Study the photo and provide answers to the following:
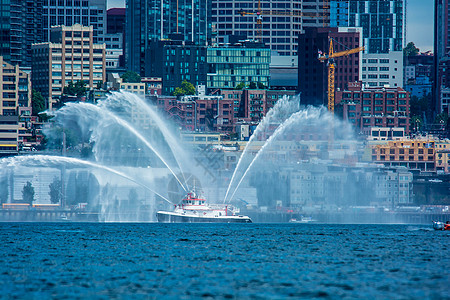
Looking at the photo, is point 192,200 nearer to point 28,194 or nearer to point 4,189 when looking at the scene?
point 28,194

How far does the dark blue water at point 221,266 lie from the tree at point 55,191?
7549 centimetres

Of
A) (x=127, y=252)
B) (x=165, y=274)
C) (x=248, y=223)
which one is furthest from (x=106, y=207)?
(x=165, y=274)

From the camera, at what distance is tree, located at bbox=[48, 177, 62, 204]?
182250mm

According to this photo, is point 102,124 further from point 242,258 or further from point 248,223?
point 242,258

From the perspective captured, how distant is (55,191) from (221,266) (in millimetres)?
115885

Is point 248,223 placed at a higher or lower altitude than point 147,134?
lower

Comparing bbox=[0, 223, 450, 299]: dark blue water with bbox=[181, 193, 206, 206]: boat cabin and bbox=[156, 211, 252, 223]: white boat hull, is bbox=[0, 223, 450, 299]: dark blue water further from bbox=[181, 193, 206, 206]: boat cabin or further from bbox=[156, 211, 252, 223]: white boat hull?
bbox=[181, 193, 206, 206]: boat cabin

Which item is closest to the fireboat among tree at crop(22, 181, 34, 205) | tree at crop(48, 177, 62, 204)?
tree at crop(48, 177, 62, 204)

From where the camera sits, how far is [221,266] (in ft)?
233

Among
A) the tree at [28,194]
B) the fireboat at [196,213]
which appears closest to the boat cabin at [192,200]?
the fireboat at [196,213]

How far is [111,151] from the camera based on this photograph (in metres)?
171

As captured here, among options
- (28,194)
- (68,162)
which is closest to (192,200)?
(68,162)

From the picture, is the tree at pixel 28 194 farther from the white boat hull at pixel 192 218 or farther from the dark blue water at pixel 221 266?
the dark blue water at pixel 221 266

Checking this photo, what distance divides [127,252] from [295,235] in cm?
3168
